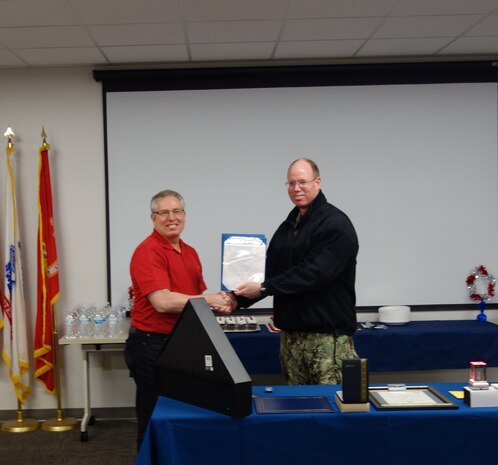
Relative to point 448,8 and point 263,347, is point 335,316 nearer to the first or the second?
point 263,347

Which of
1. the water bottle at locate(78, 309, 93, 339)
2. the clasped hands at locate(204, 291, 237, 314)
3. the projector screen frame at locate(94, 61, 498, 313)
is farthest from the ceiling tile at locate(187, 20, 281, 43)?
the water bottle at locate(78, 309, 93, 339)

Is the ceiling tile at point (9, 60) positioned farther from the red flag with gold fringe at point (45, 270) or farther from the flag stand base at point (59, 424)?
the flag stand base at point (59, 424)

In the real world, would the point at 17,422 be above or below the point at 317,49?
below

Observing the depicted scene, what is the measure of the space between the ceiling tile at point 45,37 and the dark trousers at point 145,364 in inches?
78.0

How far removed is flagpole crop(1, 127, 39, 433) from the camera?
164 inches

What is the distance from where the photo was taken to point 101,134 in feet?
14.4

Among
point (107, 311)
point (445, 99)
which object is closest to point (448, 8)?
point (445, 99)

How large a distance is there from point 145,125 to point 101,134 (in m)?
0.35

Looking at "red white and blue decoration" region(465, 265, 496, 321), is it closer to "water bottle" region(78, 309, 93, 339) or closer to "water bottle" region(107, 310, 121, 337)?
A: "water bottle" region(107, 310, 121, 337)

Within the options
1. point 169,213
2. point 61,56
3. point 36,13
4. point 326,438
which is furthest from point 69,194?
point 326,438

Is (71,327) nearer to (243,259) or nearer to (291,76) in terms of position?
(243,259)

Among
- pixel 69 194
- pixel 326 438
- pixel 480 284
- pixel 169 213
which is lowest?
pixel 326 438

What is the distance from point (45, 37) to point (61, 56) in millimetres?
407

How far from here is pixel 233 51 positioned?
409 cm
